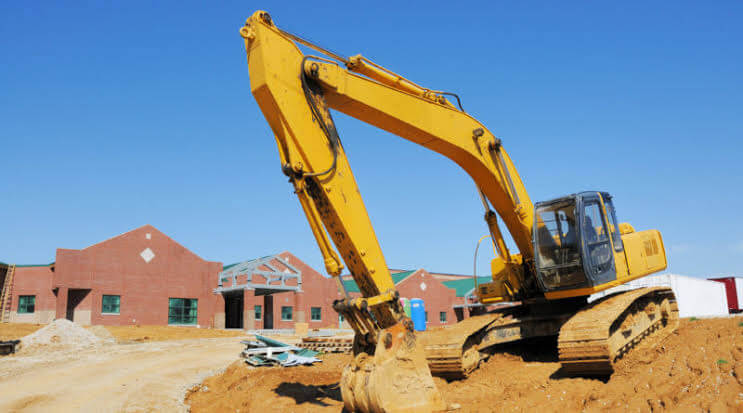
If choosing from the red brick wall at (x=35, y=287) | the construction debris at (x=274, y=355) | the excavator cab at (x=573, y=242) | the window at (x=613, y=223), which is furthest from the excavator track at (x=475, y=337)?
the red brick wall at (x=35, y=287)

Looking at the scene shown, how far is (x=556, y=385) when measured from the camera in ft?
26.0

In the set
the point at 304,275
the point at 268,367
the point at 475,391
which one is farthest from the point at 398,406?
the point at 304,275

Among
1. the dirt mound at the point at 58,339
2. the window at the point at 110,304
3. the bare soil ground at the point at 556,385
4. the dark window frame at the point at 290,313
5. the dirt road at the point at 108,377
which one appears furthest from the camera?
the dark window frame at the point at 290,313

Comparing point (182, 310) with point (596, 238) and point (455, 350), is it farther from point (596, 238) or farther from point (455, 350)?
point (596, 238)

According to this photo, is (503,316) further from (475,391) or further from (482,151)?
(482,151)

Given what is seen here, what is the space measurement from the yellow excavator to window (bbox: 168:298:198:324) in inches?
1074

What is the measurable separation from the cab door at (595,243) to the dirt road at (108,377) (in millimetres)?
7618

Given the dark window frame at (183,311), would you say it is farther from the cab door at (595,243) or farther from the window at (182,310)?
the cab door at (595,243)

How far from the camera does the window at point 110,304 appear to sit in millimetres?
31188

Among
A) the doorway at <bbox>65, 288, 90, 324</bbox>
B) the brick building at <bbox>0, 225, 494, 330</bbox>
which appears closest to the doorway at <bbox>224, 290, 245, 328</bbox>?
the brick building at <bbox>0, 225, 494, 330</bbox>

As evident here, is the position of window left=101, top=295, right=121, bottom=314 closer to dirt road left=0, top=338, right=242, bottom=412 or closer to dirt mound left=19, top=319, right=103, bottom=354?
dirt mound left=19, top=319, right=103, bottom=354

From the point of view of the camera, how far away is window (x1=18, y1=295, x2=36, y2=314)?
3019cm

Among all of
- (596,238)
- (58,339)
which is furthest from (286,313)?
(596,238)

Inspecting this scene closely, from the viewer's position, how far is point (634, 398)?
21.8 feet
